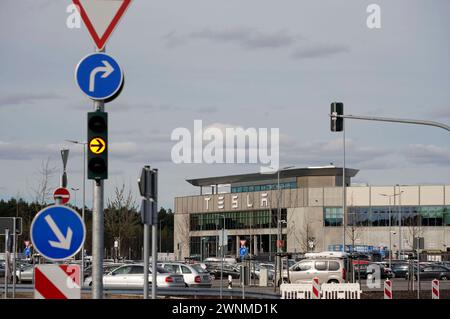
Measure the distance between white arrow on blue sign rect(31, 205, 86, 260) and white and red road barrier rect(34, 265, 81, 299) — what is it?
0.35 m

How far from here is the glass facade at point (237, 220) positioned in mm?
109312

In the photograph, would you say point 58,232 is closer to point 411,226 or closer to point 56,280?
point 56,280

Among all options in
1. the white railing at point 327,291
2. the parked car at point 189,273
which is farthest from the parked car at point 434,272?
the white railing at point 327,291

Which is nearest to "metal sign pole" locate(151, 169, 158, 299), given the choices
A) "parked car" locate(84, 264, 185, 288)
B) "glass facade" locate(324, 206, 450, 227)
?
"parked car" locate(84, 264, 185, 288)

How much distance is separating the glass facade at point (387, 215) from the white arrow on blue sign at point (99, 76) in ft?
300

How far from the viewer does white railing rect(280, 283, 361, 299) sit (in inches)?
933

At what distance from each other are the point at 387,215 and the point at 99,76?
314 ft

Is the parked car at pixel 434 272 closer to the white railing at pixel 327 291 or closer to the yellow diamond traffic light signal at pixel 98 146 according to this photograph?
the white railing at pixel 327 291

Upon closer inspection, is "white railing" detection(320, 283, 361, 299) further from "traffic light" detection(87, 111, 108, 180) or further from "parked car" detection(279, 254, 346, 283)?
"parked car" detection(279, 254, 346, 283)

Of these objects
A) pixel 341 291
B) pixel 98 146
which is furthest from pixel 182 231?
pixel 98 146

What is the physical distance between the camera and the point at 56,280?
11773mm
